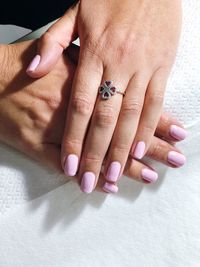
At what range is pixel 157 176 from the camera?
827mm

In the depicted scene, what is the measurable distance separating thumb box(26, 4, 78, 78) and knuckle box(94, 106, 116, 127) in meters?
0.13

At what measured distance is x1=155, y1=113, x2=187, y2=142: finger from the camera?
0.80 meters

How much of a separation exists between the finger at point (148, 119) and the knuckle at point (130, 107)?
0.07 feet

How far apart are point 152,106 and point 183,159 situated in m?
0.11

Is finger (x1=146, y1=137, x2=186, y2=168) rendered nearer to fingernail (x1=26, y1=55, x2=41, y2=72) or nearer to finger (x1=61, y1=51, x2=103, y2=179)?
finger (x1=61, y1=51, x2=103, y2=179)

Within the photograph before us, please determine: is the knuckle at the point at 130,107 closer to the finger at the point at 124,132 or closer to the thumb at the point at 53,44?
the finger at the point at 124,132

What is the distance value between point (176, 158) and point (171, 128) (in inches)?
2.2

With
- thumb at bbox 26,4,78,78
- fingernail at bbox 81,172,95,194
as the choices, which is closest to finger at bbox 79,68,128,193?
fingernail at bbox 81,172,95,194

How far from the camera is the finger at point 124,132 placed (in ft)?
2.54

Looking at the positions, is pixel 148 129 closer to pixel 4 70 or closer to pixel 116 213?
pixel 116 213

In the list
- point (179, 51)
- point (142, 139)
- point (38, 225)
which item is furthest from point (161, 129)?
point (38, 225)

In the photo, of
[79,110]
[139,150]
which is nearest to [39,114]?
[79,110]

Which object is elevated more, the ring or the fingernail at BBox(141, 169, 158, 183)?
the ring

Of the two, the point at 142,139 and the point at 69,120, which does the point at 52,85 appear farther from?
the point at 142,139
